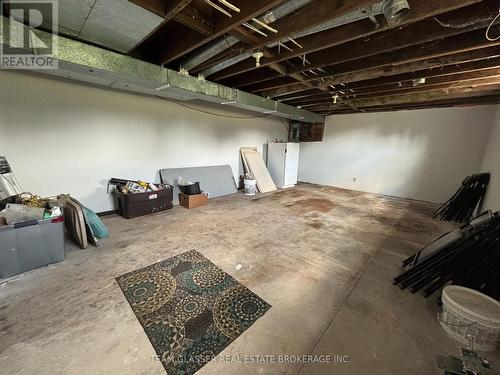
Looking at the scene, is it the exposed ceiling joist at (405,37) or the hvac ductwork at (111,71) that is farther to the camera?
the hvac ductwork at (111,71)

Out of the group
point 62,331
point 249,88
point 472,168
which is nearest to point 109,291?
point 62,331

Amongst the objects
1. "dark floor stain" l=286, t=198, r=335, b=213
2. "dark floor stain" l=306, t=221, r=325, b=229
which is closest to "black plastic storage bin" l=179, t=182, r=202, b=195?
"dark floor stain" l=286, t=198, r=335, b=213

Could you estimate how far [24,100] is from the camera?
2602 millimetres

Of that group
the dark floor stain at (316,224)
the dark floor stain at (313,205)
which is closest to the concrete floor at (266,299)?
the dark floor stain at (316,224)

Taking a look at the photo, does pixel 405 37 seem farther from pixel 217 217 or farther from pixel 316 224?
pixel 217 217

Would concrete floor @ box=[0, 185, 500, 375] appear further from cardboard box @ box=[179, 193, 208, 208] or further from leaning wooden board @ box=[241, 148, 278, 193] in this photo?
leaning wooden board @ box=[241, 148, 278, 193]

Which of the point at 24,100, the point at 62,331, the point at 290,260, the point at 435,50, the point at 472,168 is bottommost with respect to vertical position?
the point at 62,331

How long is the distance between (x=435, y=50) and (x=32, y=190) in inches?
203

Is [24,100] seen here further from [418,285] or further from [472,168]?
[472,168]

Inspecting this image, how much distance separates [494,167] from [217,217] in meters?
4.82

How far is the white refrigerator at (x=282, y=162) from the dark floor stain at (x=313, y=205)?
1.30m

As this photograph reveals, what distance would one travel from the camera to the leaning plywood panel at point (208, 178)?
168 inches

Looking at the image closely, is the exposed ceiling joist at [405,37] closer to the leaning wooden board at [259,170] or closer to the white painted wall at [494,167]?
the white painted wall at [494,167]

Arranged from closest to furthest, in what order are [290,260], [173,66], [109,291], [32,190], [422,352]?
[422,352] → [109,291] → [290,260] → [32,190] → [173,66]
